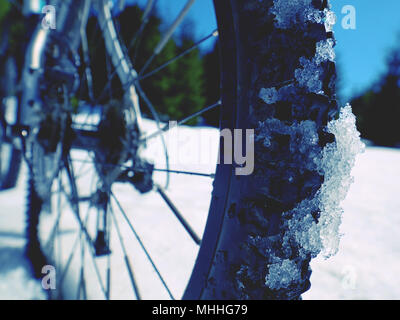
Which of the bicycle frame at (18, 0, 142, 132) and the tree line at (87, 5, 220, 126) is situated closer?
the bicycle frame at (18, 0, 142, 132)

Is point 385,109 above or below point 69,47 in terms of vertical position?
above

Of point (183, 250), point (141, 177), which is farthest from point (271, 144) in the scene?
point (183, 250)

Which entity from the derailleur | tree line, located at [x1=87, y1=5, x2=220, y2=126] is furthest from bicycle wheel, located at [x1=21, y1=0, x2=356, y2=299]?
tree line, located at [x1=87, y1=5, x2=220, y2=126]

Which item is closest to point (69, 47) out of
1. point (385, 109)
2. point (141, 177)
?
point (141, 177)

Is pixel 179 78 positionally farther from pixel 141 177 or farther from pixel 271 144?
pixel 271 144

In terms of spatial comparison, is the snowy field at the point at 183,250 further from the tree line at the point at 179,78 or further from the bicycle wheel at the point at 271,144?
the tree line at the point at 179,78

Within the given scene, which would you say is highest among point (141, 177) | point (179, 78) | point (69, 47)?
point (179, 78)

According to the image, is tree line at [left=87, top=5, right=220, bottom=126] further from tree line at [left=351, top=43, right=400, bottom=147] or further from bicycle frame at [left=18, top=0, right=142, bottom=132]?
tree line at [left=351, top=43, right=400, bottom=147]

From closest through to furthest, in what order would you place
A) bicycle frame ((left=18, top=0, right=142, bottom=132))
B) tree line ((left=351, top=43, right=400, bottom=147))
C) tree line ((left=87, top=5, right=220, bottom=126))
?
bicycle frame ((left=18, top=0, right=142, bottom=132)) → tree line ((left=87, top=5, right=220, bottom=126)) → tree line ((left=351, top=43, right=400, bottom=147))

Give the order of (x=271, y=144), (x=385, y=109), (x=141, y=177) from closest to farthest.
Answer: (x=271, y=144)
(x=141, y=177)
(x=385, y=109)

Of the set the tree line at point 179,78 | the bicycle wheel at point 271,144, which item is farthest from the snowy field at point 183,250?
the tree line at point 179,78

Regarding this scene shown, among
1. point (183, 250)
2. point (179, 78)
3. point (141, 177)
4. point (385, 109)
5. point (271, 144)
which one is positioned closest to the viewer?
point (271, 144)

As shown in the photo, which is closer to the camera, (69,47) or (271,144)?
(271,144)

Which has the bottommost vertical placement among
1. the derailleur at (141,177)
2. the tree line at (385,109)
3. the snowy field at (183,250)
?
the snowy field at (183,250)
